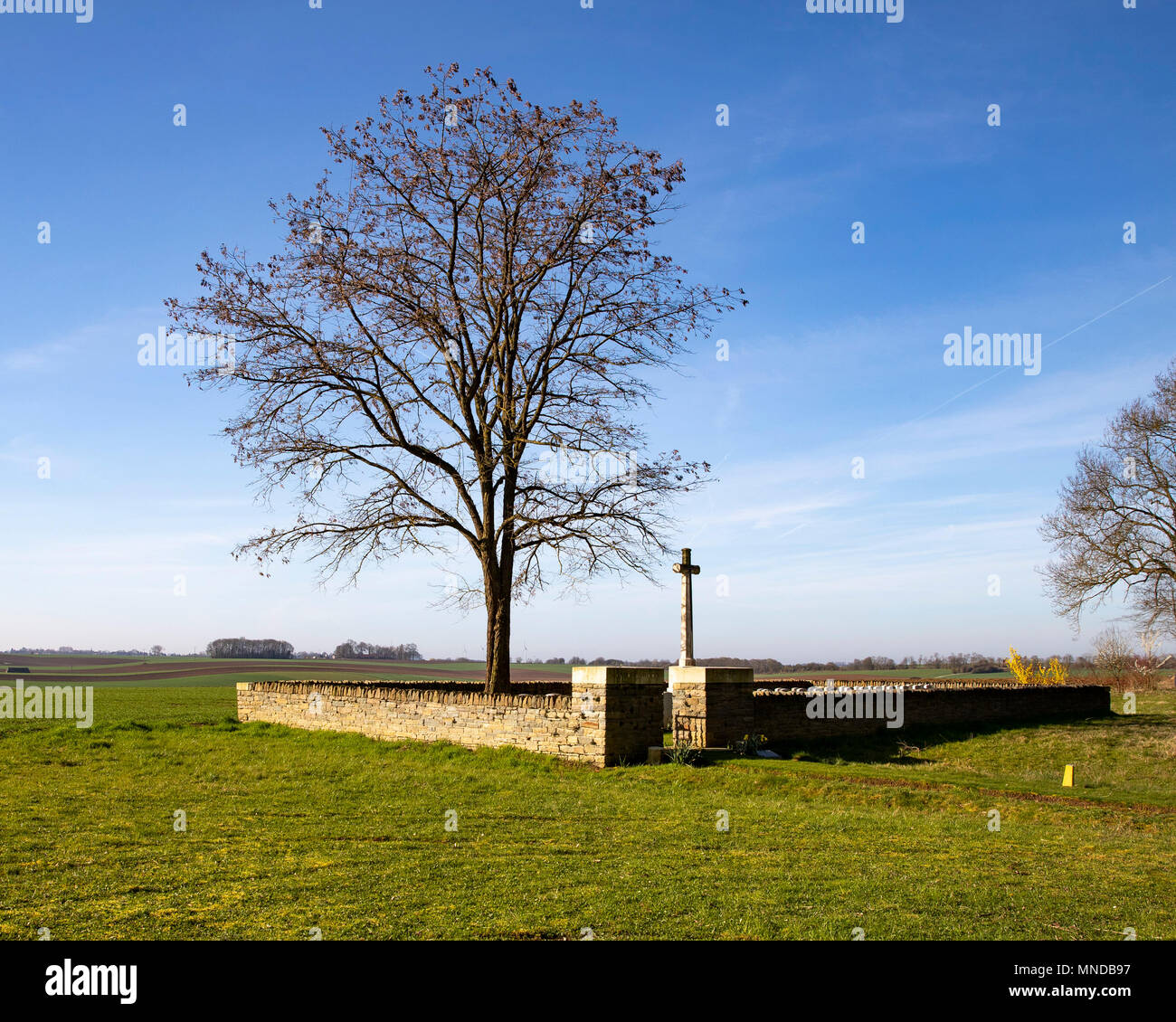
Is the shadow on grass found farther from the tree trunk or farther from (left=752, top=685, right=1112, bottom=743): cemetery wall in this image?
the tree trunk

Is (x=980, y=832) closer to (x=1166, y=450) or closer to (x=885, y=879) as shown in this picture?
(x=885, y=879)

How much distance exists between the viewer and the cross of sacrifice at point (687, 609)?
1911cm

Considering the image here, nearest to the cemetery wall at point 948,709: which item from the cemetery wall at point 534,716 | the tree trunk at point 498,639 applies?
the cemetery wall at point 534,716

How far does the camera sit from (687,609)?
773 inches

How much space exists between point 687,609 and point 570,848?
11.1 m

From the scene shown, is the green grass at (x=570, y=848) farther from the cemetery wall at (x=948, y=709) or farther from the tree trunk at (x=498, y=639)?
the tree trunk at (x=498, y=639)

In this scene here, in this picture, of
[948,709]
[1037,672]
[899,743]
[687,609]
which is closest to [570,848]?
[687,609]

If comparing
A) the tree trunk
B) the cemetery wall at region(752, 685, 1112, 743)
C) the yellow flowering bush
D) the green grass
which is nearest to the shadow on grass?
the cemetery wall at region(752, 685, 1112, 743)

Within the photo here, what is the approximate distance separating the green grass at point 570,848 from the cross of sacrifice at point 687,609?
3.28 m

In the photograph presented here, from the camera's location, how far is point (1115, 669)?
38.7 meters

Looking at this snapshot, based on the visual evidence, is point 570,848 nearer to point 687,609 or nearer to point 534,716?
point 534,716

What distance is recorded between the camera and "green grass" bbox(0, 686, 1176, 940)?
6234mm

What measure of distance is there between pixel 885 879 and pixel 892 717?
15418 millimetres
